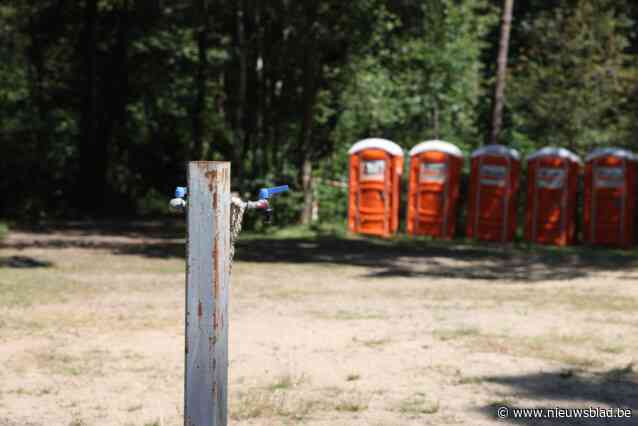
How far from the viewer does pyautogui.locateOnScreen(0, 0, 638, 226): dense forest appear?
22453 millimetres

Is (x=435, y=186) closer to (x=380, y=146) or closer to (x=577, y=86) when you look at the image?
(x=380, y=146)

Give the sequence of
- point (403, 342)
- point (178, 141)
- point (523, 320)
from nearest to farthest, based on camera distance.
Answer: point (403, 342) < point (523, 320) < point (178, 141)

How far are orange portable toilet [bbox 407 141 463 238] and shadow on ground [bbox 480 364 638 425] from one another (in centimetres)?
1190

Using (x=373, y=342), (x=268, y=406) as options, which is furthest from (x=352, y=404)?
(x=373, y=342)

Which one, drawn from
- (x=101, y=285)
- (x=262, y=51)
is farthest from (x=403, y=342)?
(x=262, y=51)

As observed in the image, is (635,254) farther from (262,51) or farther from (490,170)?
(262,51)

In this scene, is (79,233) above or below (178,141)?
below

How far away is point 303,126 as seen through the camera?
21219mm

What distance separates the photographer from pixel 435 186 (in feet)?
64.3

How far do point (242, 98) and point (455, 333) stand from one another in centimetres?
1259

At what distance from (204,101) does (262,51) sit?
4.12 meters

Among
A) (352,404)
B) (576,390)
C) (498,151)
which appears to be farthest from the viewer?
(498,151)

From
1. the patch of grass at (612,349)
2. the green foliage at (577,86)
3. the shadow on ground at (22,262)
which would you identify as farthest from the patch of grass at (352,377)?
the green foliage at (577,86)

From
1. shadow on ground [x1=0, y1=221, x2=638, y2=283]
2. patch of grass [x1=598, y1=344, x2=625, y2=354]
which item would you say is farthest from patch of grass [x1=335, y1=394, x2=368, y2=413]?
shadow on ground [x1=0, y1=221, x2=638, y2=283]
